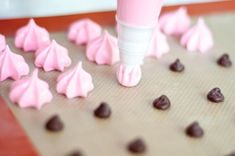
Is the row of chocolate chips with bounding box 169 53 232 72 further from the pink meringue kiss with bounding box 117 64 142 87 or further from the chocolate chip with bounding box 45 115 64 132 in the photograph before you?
the chocolate chip with bounding box 45 115 64 132

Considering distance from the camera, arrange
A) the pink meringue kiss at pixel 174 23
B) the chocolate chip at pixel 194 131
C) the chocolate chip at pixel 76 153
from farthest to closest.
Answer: the pink meringue kiss at pixel 174 23 → the chocolate chip at pixel 194 131 → the chocolate chip at pixel 76 153

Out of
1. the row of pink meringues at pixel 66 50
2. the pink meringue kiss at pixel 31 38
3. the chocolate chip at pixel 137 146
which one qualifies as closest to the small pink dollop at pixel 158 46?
the row of pink meringues at pixel 66 50

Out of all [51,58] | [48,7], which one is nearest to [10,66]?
[51,58]

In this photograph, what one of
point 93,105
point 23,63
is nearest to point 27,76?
point 23,63

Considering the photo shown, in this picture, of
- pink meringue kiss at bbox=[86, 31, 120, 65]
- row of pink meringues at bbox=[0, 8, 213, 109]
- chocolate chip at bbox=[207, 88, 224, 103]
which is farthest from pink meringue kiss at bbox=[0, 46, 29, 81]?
chocolate chip at bbox=[207, 88, 224, 103]

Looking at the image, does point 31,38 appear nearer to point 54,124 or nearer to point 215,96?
point 54,124

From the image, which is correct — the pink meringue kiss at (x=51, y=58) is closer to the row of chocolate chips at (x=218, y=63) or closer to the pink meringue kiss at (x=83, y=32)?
the pink meringue kiss at (x=83, y=32)

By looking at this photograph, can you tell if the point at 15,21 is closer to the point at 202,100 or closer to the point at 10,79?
the point at 10,79
